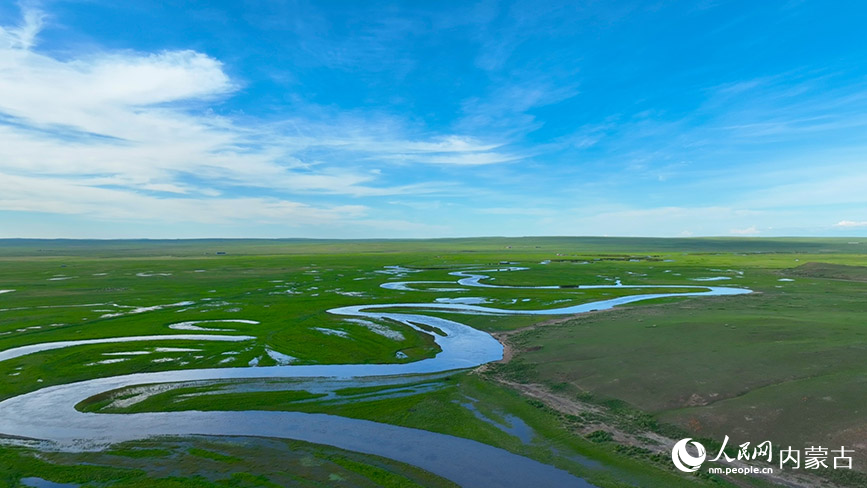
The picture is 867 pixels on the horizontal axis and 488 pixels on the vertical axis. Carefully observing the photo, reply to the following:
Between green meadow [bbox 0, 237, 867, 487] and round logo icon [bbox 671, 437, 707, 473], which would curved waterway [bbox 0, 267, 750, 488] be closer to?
green meadow [bbox 0, 237, 867, 487]

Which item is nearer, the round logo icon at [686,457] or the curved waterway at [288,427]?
the round logo icon at [686,457]

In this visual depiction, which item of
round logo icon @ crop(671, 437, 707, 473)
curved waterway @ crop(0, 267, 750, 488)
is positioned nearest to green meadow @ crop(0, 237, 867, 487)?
round logo icon @ crop(671, 437, 707, 473)

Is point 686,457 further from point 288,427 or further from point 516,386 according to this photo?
point 288,427

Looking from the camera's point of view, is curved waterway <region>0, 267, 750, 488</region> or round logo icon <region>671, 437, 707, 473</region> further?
curved waterway <region>0, 267, 750, 488</region>

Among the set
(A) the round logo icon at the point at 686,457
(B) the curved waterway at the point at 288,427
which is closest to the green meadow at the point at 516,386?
(A) the round logo icon at the point at 686,457

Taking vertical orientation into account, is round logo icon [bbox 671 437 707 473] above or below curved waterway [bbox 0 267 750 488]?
above

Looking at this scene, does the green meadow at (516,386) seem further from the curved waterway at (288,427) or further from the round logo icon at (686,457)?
the curved waterway at (288,427)

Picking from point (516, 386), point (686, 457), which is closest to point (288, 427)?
point (516, 386)

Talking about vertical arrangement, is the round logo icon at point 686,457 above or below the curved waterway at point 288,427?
above

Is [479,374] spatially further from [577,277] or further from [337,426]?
[577,277]
